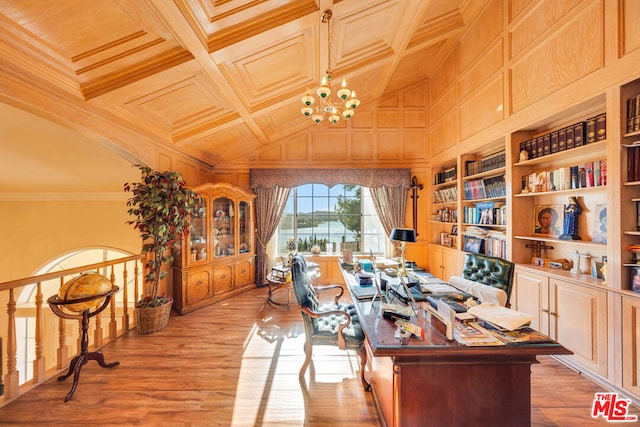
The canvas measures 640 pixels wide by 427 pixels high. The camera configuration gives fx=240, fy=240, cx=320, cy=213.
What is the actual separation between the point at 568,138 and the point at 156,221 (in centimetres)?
457

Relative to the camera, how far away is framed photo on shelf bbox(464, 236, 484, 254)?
351cm

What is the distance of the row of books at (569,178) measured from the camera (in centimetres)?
214

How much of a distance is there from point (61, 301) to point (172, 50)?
2400 mm

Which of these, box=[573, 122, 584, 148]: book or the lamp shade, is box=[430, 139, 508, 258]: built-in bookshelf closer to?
box=[573, 122, 584, 148]: book

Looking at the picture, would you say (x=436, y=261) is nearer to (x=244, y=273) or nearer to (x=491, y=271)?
(x=491, y=271)

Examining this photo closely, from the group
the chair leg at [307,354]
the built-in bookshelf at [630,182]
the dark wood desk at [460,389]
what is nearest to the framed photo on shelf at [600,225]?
the built-in bookshelf at [630,182]

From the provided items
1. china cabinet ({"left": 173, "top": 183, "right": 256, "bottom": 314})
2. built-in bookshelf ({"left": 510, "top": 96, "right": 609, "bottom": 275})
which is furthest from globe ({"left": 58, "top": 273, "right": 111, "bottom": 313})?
built-in bookshelf ({"left": 510, "top": 96, "right": 609, "bottom": 275})

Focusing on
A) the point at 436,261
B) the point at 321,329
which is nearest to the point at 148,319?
the point at 321,329

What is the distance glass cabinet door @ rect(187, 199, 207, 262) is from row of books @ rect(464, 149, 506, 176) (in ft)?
14.0

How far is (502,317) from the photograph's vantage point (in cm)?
146

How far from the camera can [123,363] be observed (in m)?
2.42

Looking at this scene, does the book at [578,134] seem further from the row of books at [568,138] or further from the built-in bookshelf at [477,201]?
the built-in bookshelf at [477,201]

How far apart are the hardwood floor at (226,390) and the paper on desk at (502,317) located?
3.18 ft

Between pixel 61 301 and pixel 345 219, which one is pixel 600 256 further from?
pixel 61 301
